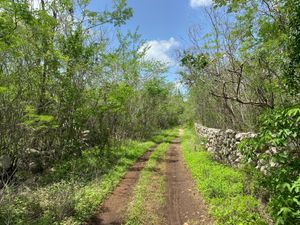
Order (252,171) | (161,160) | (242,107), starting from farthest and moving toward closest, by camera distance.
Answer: (161,160)
(242,107)
(252,171)

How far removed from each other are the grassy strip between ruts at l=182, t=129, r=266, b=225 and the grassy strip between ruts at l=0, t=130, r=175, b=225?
3.19m

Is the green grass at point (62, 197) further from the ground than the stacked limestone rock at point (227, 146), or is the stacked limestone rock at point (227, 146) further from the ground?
the stacked limestone rock at point (227, 146)

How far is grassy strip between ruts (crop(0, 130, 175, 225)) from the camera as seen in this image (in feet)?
23.8

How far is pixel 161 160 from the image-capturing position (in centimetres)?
1702

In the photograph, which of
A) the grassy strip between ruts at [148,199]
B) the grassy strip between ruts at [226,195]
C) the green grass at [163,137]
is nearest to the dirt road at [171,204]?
the grassy strip between ruts at [148,199]

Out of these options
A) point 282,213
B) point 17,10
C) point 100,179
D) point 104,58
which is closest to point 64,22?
point 104,58

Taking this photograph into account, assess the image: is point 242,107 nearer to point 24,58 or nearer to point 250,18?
point 250,18

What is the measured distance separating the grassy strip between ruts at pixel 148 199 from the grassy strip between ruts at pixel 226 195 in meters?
1.35

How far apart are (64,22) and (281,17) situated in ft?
35.7

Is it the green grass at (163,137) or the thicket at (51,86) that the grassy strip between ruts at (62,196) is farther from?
the green grass at (163,137)

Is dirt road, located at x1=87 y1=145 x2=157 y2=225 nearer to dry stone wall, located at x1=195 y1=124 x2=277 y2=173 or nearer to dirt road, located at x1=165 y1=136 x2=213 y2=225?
dirt road, located at x1=165 y1=136 x2=213 y2=225

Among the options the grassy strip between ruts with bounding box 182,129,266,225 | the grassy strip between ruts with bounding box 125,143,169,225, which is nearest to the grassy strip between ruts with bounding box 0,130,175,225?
the grassy strip between ruts with bounding box 125,143,169,225

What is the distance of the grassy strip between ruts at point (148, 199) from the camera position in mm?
7531

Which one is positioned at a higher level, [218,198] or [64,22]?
[64,22]
